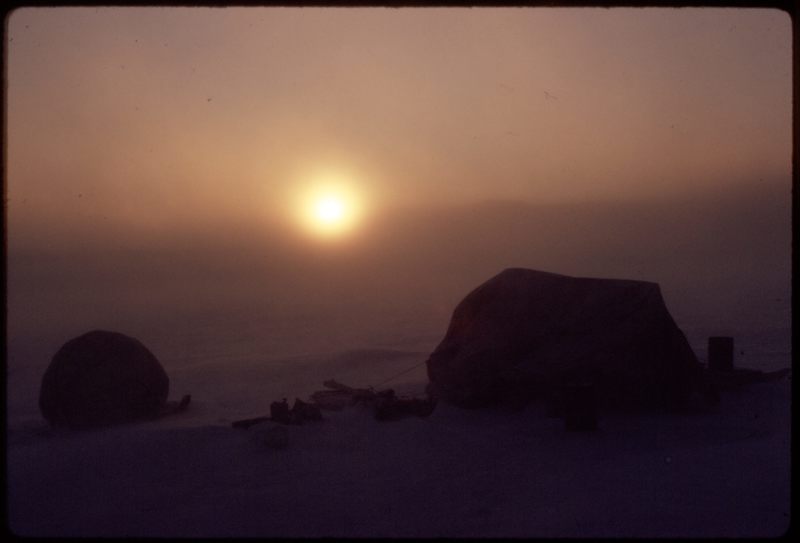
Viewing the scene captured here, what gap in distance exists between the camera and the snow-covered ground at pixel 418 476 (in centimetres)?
505

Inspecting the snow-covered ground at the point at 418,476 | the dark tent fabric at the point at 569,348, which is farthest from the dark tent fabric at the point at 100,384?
the dark tent fabric at the point at 569,348

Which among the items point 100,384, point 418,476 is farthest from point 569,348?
point 100,384

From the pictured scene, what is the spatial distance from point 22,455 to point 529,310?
6396 mm

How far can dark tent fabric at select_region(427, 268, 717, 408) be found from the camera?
794 cm

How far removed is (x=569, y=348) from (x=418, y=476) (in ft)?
10.0

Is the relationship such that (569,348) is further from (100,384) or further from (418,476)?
(100,384)

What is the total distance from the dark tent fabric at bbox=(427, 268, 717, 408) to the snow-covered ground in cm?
36

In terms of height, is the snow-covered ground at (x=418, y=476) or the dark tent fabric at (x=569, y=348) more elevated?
the dark tent fabric at (x=569, y=348)

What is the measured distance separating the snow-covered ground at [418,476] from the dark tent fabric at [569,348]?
359 mm

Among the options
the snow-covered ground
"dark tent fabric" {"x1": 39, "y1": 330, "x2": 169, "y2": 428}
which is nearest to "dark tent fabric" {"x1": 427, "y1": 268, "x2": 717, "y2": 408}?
the snow-covered ground

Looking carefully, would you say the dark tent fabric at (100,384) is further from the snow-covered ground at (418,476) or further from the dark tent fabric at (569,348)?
the dark tent fabric at (569,348)

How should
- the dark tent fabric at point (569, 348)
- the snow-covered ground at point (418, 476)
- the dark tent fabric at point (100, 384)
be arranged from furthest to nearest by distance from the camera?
the dark tent fabric at point (100, 384)
the dark tent fabric at point (569, 348)
the snow-covered ground at point (418, 476)

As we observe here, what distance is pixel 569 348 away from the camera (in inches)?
327

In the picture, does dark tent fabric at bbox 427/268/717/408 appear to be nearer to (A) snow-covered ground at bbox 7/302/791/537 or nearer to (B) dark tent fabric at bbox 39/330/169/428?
(A) snow-covered ground at bbox 7/302/791/537
